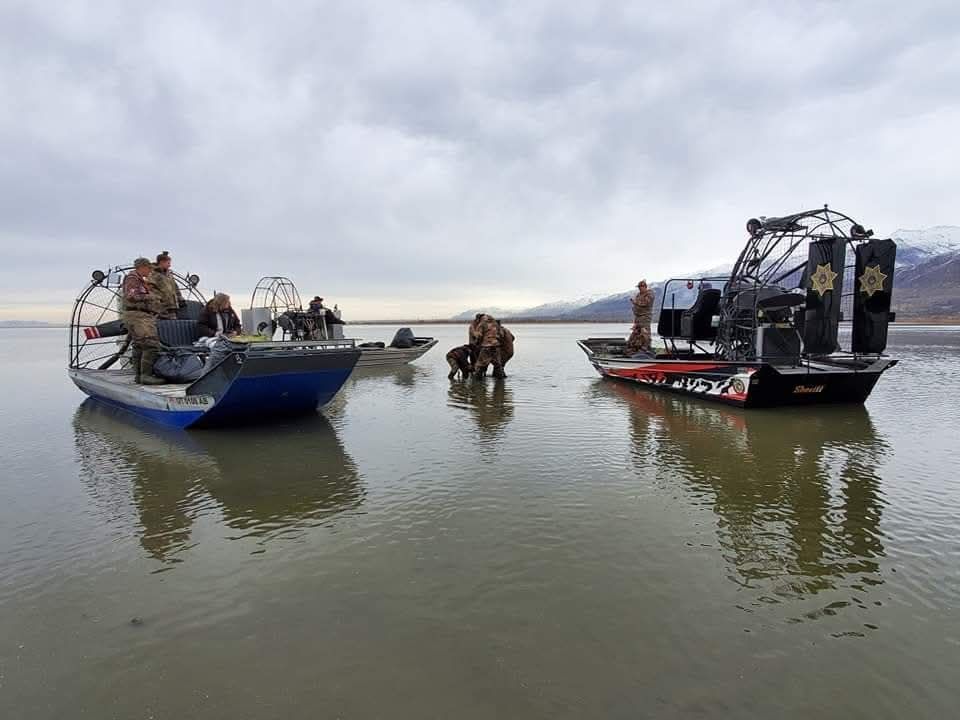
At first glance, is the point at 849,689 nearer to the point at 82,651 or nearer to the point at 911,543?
the point at 911,543

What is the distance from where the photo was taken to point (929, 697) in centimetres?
247

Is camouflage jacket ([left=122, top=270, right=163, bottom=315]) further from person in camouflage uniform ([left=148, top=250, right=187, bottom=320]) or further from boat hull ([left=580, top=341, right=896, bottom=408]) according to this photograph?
boat hull ([left=580, top=341, right=896, bottom=408])

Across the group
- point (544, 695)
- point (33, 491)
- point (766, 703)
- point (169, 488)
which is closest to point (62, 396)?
point (33, 491)

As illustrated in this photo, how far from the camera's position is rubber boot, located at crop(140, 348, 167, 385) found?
30.1 ft

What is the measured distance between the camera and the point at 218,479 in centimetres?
600

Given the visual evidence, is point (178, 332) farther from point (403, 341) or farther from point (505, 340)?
point (403, 341)

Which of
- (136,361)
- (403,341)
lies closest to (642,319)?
(403,341)

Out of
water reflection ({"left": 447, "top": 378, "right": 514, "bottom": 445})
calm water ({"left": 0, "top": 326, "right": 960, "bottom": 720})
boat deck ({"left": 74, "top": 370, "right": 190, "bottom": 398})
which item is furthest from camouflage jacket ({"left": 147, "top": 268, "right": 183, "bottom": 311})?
water reflection ({"left": 447, "top": 378, "right": 514, "bottom": 445})

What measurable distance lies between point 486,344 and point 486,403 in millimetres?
4695

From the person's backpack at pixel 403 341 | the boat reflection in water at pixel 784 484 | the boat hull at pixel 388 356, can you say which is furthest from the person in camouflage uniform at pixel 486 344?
the boat reflection in water at pixel 784 484

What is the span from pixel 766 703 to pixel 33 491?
7.00m

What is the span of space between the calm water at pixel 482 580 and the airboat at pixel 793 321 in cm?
292

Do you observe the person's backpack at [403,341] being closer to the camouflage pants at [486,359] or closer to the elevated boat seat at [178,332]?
the camouflage pants at [486,359]

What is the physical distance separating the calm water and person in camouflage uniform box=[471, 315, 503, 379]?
8217 mm
